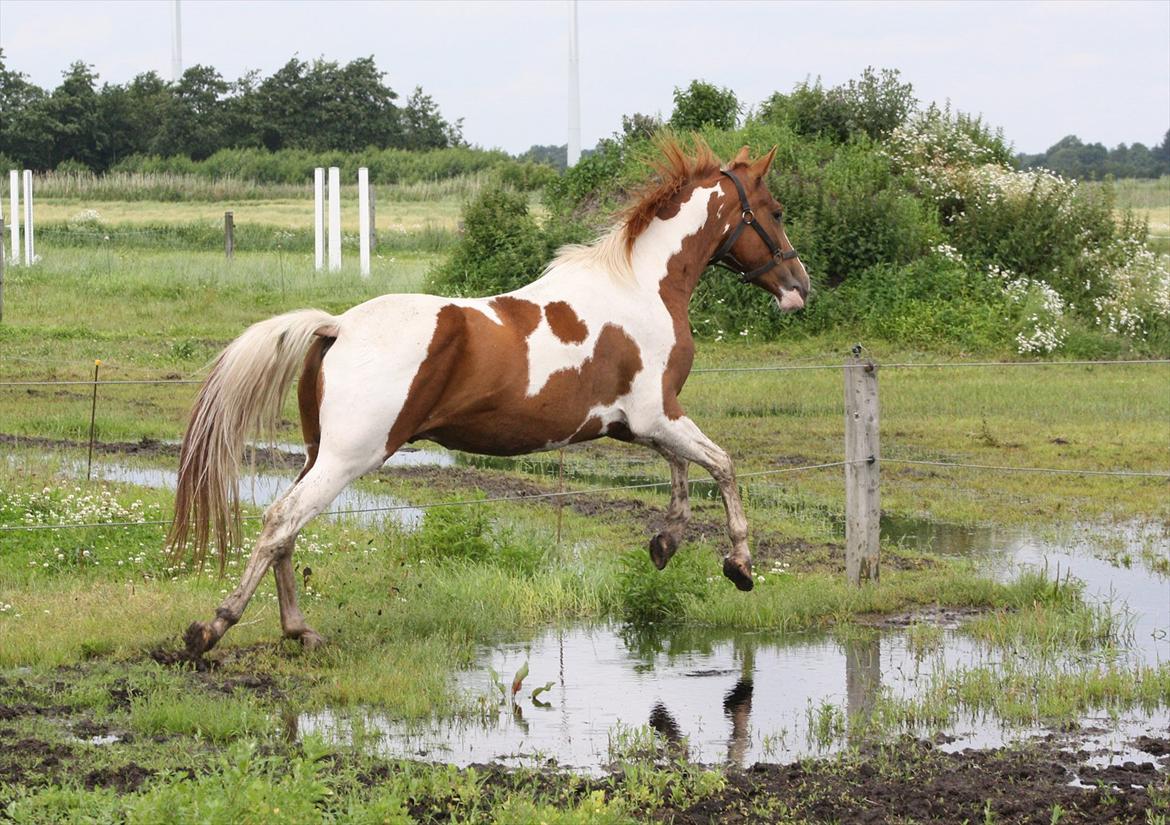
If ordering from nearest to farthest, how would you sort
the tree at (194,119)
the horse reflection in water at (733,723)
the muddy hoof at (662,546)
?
the horse reflection in water at (733,723) < the muddy hoof at (662,546) < the tree at (194,119)

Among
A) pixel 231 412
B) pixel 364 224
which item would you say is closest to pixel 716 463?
pixel 231 412

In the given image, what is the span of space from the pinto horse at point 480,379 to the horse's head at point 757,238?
27 millimetres

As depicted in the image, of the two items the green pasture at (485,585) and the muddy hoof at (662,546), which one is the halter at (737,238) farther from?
the green pasture at (485,585)

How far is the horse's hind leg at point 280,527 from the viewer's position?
23.1 ft

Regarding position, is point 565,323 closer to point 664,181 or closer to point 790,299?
point 664,181

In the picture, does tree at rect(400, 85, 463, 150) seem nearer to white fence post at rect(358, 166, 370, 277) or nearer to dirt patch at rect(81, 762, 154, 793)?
white fence post at rect(358, 166, 370, 277)

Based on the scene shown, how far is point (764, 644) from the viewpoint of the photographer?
328 inches

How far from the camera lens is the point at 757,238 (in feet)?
27.8

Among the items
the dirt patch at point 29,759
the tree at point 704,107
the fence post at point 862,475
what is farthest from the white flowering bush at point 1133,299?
the dirt patch at point 29,759

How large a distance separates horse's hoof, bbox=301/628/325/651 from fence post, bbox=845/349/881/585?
347 centimetres

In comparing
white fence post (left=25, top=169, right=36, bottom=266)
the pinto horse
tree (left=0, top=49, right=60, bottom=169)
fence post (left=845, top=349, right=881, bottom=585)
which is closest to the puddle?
the pinto horse

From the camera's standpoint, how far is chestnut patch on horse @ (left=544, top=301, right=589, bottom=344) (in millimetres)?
7578

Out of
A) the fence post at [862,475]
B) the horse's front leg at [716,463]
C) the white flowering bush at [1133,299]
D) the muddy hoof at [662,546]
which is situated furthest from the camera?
the white flowering bush at [1133,299]

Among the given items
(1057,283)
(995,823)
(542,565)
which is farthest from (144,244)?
(995,823)
